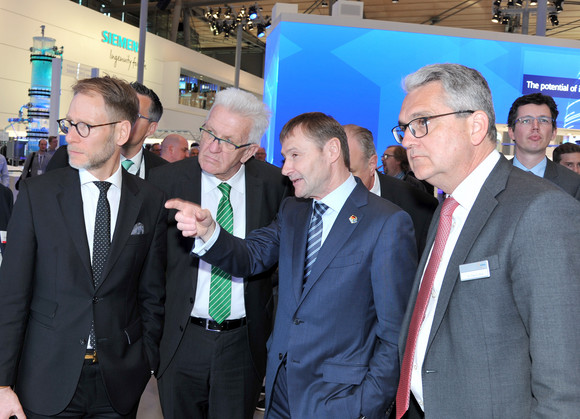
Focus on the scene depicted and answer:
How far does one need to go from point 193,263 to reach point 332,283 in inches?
33.4

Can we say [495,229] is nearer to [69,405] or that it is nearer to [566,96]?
[69,405]

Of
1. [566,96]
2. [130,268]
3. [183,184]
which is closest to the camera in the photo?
[130,268]

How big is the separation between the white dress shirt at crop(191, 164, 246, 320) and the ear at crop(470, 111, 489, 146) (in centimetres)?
138

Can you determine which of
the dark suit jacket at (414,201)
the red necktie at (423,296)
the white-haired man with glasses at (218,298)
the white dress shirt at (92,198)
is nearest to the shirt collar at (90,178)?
the white dress shirt at (92,198)

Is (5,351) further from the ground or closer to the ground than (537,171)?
closer to the ground

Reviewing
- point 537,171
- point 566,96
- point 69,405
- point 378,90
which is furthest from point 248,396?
point 566,96

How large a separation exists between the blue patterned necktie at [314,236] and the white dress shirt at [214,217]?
1.98 ft

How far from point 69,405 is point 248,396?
0.89m

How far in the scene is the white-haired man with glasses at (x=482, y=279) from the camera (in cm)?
129

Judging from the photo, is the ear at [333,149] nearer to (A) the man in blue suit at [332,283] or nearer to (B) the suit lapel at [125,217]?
(A) the man in blue suit at [332,283]

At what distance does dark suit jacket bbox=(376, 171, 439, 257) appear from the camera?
3.76 metres

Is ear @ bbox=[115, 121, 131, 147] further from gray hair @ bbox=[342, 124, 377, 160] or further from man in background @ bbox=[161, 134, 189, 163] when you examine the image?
man in background @ bbox=[161, 134, 189, 163]

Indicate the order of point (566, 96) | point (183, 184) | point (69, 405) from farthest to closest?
point (566, 96)
point (183, 184)
point (69, 405)

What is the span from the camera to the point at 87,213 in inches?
83.9
